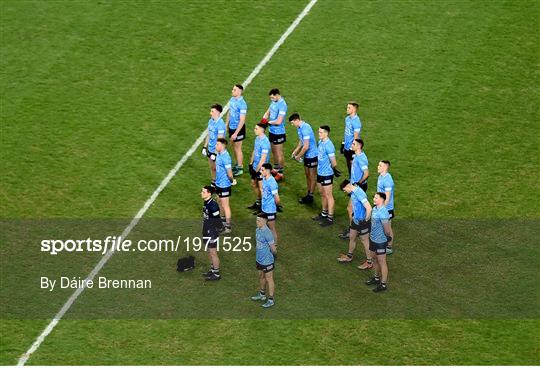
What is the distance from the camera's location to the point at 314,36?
113 ft

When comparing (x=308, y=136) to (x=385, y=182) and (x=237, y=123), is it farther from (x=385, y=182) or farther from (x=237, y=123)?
(x=385, y=182)

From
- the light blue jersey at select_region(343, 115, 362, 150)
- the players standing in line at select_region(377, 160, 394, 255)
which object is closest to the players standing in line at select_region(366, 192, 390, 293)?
the players standing in line at select_region(377, 160, 394, 255)

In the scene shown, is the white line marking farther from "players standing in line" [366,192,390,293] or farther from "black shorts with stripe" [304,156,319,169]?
"players standing in line" [366,192,390,293]

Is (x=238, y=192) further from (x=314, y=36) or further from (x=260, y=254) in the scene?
(x=314, y=36)

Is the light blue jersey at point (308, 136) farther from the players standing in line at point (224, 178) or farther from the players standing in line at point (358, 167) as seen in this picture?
the players standing in line at point (224, 178)

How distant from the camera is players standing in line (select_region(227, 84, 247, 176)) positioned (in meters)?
29.2

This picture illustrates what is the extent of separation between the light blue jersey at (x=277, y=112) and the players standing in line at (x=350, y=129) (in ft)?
4.87

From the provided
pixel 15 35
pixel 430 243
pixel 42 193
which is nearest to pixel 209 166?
pixel 42 193

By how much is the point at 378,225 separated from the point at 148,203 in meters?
5.92

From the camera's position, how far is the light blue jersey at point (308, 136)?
1092 inches

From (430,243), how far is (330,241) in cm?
212

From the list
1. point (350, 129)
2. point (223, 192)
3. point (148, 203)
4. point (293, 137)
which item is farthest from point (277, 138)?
point (148, 203)

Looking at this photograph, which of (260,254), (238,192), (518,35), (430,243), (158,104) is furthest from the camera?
(518,35)

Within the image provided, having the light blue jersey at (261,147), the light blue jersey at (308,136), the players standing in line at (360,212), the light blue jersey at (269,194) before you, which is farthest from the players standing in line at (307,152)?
the players standing in line at (360,212)
